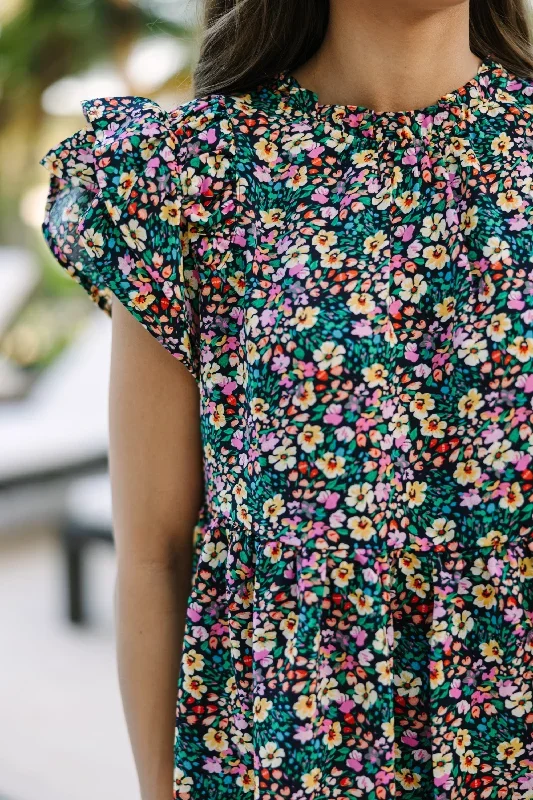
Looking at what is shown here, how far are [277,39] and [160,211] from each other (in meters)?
0.24

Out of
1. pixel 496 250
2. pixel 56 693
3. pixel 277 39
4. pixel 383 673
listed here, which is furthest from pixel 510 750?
pixel 56 693

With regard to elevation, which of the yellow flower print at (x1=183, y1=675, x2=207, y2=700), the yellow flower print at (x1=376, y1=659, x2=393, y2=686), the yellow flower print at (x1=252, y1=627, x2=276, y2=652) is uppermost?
the yellow flower print at (x1=252, y1=627, x2=276, y2=652)

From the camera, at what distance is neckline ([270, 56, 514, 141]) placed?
853mm

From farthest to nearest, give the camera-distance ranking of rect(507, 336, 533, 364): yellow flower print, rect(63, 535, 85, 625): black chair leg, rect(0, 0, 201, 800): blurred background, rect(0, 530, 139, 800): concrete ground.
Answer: rect(63, 535, 85, 625): black chair leg < rect(0, 0, 201, 800): blurred background < rect(0, 530, 139, 800): concrete ground < rect(507, 336, 533, 364): yellow flower print

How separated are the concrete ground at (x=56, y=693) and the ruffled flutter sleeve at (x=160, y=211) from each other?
2.23 m

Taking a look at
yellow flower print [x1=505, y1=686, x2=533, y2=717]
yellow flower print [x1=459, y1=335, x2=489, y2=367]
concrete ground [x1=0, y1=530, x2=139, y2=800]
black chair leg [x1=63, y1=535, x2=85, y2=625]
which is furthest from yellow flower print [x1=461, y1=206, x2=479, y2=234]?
black chair leg [x1=63, y1=535, x2=85, y2=625]

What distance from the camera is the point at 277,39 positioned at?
0.94 metres

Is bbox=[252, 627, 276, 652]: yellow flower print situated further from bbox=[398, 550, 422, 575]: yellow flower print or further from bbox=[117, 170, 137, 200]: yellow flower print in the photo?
bbox=[117, 170, 137, 200]: yellow flower print

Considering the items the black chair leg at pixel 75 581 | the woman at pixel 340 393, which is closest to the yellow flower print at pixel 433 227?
the woman at pixel 340 393

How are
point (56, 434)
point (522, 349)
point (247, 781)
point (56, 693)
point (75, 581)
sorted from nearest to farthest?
point (522, 349) → point (247, 781) → point (56, 693) → point (75, 581) → point (56, 434)

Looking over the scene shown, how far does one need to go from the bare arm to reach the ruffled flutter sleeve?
5 cm

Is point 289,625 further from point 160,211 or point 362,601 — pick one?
point 160,211

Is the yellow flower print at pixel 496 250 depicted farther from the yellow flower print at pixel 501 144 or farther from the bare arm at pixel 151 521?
the bare arm at pixel 151 521

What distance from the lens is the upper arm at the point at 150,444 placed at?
89 centimetres
